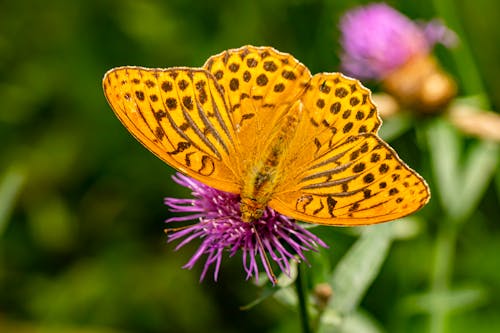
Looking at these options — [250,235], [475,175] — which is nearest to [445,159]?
[475,175]

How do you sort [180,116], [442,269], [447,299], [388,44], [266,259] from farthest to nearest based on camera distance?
[388,44] < [442,269] < [447,299] < [180,116] < [266,259]

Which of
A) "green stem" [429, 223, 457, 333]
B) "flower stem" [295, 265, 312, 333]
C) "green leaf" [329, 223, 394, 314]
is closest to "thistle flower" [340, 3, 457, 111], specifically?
"green stem" [429, 223, 457, 333]

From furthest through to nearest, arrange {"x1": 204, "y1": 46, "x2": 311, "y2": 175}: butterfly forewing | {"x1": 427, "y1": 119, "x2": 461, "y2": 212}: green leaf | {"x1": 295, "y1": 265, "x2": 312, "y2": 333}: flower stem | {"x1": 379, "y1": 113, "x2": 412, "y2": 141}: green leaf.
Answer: {"x1": 379, "y1": 113, "x2": 412, "y2": 141}: green leaf < {"x1": 427, "y1": 119, "x2": 461, "y2": 212}: green leaf < {"x1": 204, "y1": 46, "x2": 311, "y2": 175}: butterfly forewing < {"x1": 295, "y1": 265, "x2": 312, "y2": 333}: flower stem

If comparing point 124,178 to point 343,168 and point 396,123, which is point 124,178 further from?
point 343,168

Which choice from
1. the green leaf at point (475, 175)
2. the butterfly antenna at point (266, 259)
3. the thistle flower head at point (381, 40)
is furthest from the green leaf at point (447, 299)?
the thistle flower head at point (381, 40)

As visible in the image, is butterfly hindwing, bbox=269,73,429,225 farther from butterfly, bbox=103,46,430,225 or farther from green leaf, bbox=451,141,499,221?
green leaf, bbox=451,141,499,221
